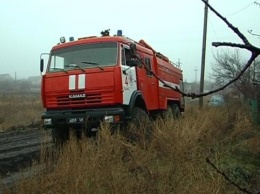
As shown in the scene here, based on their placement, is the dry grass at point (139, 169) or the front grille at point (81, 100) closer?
the dry grass at point (139, 169)

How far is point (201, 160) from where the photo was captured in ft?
21.0

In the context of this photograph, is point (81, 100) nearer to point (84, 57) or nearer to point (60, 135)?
point (84, 57)

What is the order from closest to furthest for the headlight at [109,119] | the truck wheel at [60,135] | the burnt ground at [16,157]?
the burnt ground at [16,157]
the headlight at [109,119]
the truck wheel at [60,135]

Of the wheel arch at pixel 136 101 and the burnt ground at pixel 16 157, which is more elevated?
the wheel arch at pixel 136 101

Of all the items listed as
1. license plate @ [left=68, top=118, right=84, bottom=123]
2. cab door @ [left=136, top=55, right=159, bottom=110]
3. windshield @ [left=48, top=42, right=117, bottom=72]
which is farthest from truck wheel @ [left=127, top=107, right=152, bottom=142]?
windshield @ [left=48, top=42, right=117, bottom=72]

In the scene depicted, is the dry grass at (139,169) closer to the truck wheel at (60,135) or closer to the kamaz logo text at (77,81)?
the kamaz logo text at (77,81)

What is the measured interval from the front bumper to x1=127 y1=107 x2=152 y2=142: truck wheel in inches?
14.8

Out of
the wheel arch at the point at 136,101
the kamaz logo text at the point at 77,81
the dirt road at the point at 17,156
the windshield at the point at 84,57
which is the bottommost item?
the dirt road at the point at 17,156

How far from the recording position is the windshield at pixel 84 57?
30.5 ft

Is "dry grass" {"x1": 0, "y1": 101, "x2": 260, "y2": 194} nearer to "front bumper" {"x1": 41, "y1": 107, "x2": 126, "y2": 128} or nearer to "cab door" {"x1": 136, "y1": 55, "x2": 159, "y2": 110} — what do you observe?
"front bumper" {"x1": 41, "y1": 107, "x2": 126, "y2": 128}

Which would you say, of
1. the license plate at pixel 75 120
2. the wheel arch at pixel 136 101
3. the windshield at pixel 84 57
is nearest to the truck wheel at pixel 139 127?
the wheel arch at pixel 136 101

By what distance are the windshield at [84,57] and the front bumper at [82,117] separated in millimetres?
1028

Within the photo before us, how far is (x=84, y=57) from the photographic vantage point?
9.55m

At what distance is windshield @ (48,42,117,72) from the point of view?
929 centimetres
